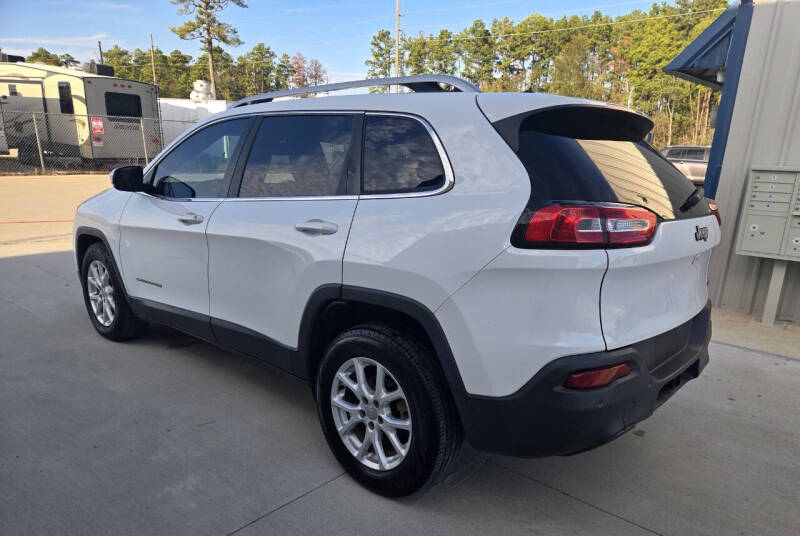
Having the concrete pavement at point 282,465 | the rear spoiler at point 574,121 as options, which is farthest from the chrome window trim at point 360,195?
the concrete pavement at point 282,465

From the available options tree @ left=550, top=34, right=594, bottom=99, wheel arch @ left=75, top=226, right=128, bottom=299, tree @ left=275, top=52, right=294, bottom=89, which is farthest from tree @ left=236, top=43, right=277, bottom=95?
wheel arch @ left=75, top=226, right=128, bottom=299

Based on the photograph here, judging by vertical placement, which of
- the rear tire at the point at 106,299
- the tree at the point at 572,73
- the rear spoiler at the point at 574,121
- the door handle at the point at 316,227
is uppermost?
the tree at the point at 572,73

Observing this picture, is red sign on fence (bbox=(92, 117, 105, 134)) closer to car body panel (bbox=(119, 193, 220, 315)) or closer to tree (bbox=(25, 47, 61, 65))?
car body panel (bbox=(119, 193, 220, 315))

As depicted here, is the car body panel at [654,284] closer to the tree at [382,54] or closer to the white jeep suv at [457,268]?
the white jeep suv at [457,268]

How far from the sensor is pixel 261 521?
2295 millimetres

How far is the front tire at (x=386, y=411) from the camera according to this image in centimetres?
220

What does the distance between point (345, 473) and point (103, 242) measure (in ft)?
9.36

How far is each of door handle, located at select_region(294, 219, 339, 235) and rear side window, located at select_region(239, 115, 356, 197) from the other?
17 centimetres

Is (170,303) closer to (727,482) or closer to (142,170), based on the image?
(142,170)

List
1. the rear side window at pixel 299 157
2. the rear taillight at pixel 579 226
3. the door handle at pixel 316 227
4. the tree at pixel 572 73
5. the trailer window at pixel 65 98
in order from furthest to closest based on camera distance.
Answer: the tree at pixel 572 73 < the trailer window at pixel 65 98 < the rear side window at pixel 299 157 < the door handle at pixel 316 227 < the rear taillight at pixel 579 226

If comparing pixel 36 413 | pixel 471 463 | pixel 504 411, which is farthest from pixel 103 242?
pixel 504 411

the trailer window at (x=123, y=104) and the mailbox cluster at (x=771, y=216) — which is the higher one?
the trailer window at (x=123, y=104)

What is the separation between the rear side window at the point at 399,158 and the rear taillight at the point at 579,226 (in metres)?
0.48

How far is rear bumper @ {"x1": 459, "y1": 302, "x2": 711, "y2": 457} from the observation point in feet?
6.26
